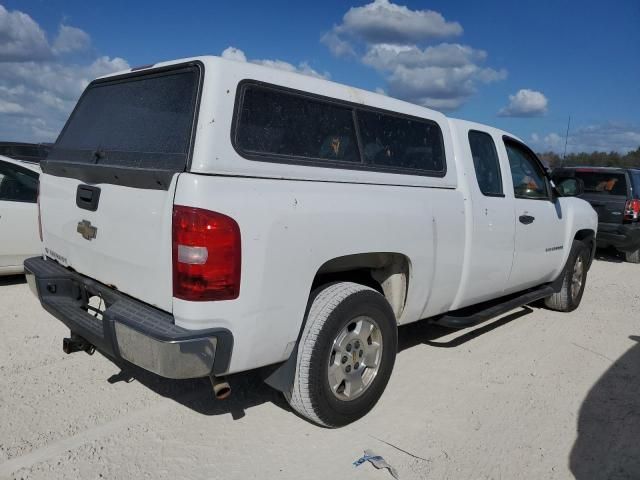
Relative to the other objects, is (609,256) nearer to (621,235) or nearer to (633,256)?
(633,256)

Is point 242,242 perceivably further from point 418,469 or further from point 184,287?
point 418,469

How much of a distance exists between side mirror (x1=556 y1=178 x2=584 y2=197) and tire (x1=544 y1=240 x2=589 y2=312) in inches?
23.9

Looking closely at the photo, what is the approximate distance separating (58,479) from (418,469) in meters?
1.85

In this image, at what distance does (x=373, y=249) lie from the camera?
3092 millimetres

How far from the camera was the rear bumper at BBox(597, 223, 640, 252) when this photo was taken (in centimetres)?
948

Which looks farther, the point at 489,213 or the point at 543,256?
the point at 543,256

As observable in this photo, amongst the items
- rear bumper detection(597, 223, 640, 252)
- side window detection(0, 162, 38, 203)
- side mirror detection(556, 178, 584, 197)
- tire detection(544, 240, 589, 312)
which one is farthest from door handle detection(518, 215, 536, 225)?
rear bumper detection(597, 223, 640, 252)

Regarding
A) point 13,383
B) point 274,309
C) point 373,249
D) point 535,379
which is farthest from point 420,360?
point 13,383

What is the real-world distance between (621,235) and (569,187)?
492 cm

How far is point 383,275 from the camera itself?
3.58 metres

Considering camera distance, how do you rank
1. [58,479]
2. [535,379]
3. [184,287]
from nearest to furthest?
[184,287] < [58,479] < [535,379]

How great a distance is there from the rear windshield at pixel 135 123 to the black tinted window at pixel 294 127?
296 millimetres

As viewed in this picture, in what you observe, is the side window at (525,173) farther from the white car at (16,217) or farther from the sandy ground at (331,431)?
the white car at (16,217)

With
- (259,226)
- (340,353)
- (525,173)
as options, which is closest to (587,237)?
(525,173)
